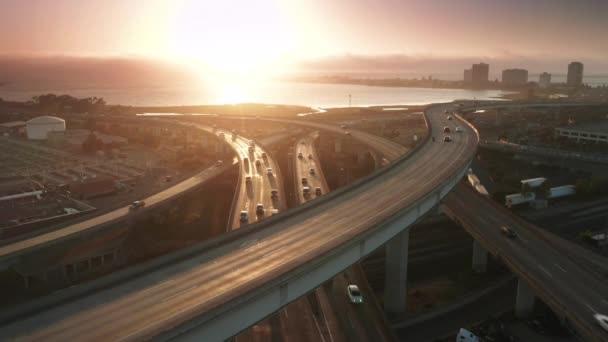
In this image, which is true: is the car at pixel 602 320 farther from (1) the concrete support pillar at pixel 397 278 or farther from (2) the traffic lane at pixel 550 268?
(1) the concrete support pillar at pixel 397 278

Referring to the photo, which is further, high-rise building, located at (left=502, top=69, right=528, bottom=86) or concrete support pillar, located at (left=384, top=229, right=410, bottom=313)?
high-rise building, located at (left=502, top=69, right=528, bottom=86)

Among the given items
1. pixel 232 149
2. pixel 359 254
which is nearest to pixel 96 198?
pixel 232 149

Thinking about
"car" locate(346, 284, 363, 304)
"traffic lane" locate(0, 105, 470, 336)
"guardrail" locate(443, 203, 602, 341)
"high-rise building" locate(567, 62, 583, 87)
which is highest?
"high-rise building" locate(567, 62, 583, 87)

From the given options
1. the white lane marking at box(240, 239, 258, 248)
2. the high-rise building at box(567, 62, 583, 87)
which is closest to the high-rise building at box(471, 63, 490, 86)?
the high-rise building at box(567, 62, 583, 87)

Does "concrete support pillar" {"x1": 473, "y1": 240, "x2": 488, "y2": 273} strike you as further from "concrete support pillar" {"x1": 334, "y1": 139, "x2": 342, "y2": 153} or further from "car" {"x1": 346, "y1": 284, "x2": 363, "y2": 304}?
"concrete support pillar" {"x1": 334, "y1": 139, "x2": 342, "y2": 153}

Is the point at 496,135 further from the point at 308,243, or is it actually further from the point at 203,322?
the point at 203,322

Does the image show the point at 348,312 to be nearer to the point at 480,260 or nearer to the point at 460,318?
the point at 460,318

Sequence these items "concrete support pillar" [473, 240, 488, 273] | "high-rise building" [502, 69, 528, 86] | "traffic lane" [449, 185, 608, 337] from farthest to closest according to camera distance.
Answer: "high-rise building" [502, 69, 528, 86] < "concrete support pillar" [473, 240, 488, 273] < "traffic lane" [449, 185, 608, 337]
